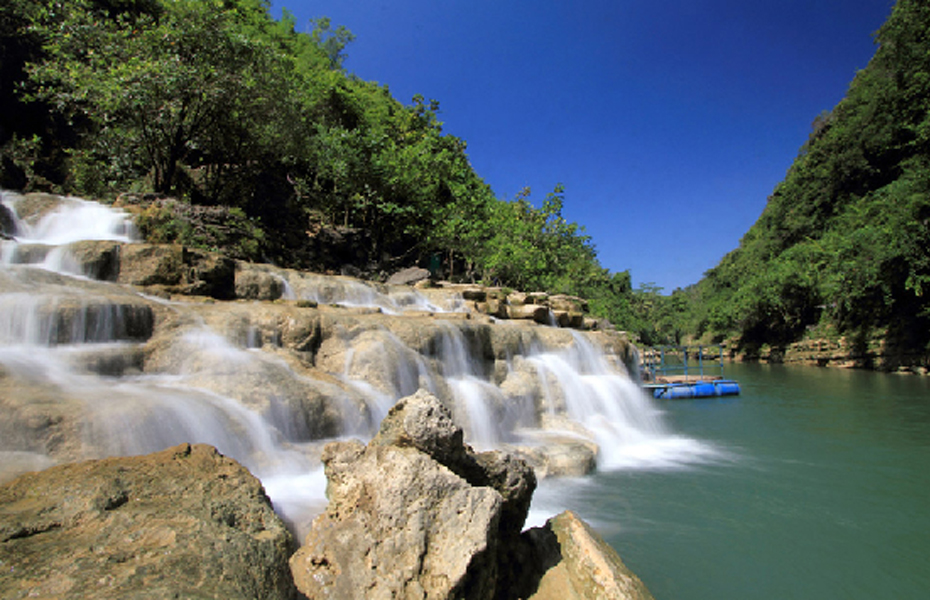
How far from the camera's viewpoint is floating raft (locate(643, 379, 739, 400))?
16656mm

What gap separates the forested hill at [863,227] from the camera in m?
21.8

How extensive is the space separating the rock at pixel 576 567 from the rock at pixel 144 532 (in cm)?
183

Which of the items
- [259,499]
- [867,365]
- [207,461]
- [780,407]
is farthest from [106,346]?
[867,365]

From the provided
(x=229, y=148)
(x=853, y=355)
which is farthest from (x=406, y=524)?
(x=853, y=355)

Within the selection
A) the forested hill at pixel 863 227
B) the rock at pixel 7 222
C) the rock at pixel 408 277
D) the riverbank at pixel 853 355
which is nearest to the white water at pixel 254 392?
the rock at pixel 7 222

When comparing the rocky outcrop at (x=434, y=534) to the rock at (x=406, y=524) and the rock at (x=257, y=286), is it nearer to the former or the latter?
the rock at (x=406, y=524)

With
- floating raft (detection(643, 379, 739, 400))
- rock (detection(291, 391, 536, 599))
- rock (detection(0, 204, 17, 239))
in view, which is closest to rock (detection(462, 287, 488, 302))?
floating raft (detection(643, 379, 739, 400))

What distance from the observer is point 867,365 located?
24.9 metres

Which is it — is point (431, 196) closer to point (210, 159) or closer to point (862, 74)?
point (210, 159)

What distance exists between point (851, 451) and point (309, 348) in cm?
964

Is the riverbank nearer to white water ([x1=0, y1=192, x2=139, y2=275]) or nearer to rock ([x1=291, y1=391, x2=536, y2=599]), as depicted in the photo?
rock ([x1=291, y1=391, x2=536, y2=599])

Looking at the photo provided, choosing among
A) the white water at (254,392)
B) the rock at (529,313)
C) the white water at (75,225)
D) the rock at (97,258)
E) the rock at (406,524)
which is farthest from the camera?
the rock at (529,313)

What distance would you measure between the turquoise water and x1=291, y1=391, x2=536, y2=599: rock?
7.65 ft

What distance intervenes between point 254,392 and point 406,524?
127 inches
